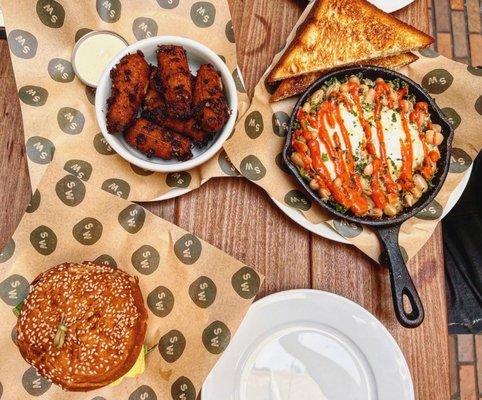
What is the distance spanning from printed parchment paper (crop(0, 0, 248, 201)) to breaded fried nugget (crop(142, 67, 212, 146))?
0.09m

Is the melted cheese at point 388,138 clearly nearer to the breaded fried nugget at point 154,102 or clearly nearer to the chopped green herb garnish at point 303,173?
the chopped green herb garnish at point 303,173

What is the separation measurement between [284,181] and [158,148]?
0.39 meters

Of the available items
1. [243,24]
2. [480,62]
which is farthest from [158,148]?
[480,62]

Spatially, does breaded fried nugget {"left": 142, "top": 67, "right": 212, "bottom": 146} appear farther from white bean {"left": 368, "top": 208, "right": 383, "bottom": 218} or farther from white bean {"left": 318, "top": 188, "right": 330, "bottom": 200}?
white bean {"left": 368, "top": 208, "right": 383, "bottom": 218}

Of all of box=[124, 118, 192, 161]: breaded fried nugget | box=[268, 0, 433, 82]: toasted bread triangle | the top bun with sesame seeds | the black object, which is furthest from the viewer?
the black object

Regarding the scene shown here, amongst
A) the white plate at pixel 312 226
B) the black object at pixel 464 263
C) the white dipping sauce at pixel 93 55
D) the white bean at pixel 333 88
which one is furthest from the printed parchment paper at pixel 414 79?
the white dipping sauce at pixel 93 55

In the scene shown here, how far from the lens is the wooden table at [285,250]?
166 centimetres

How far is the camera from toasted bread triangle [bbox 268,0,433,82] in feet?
5.64

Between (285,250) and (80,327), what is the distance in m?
0.63

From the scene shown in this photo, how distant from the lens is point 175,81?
1.59 m

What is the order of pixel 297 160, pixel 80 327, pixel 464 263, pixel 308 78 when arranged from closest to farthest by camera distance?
pixel 80 327
pixel 297 160
pixel 308 78
pixel 464 263

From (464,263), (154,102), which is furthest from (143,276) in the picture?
(464,263)

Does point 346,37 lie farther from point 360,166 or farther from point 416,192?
point 416,192

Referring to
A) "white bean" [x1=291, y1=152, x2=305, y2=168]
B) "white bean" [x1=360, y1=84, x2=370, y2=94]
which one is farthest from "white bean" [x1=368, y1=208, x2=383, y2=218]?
"white bean" [x1=360, y1=84, x2=370, y2=94]
